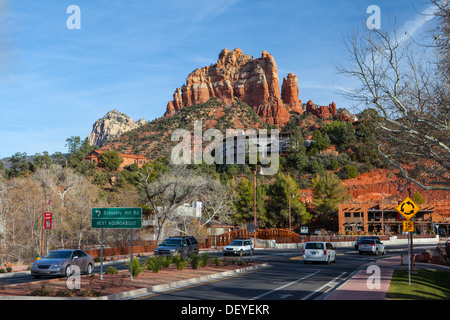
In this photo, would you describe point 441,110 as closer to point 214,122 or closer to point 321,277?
point 321,277

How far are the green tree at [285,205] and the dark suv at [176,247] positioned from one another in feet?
156

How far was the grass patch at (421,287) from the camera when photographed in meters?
13.8

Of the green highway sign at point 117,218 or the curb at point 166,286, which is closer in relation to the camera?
the curb at point 166,286

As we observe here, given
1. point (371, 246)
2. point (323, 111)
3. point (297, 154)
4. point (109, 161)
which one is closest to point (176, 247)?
point (371, 246)

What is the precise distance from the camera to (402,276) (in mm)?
19375

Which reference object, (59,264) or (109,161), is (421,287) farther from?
(109,161)

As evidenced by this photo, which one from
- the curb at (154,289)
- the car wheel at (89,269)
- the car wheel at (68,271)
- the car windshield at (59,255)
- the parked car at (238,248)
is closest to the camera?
the curb at (154,289)

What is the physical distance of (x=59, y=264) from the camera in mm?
19984

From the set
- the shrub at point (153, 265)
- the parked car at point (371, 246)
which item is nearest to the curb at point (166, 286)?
the shrub at point (153, 265)

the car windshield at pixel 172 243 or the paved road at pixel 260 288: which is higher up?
the car windshield at pixel 172 243

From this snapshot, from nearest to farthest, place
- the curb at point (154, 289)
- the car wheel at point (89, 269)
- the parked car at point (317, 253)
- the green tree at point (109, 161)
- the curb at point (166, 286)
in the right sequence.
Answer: the curb at point (154, 289) < the curb at point (166, 286) < the car wheel at point (89, 269) < the parked car at point (317, 253) < the green tree at point (109, 161)

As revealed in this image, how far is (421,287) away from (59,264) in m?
15.3

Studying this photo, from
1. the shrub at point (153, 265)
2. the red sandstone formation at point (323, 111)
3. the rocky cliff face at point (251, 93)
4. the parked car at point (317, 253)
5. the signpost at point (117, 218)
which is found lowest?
the parked car at point (317, 253)

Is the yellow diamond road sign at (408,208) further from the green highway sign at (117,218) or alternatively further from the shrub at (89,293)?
the shrub at (89,293)
